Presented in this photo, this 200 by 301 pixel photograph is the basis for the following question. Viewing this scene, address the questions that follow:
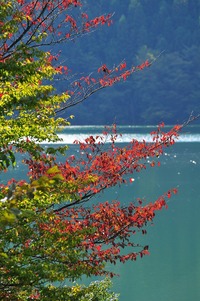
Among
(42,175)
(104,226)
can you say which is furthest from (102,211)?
(42,175)

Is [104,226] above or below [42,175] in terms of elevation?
below

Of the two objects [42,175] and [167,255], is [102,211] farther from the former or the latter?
[167,255]

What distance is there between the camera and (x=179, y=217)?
73.4 meters

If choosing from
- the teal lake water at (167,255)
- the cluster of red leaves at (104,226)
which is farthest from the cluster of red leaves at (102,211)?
the teal lake water at (167,255)

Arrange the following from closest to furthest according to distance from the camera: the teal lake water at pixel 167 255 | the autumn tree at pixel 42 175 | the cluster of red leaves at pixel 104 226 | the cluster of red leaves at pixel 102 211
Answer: the autumn tree at pixel 42 175, the cluster of red leaves at pixel 102 211, the cluster of red leaves at pixel 104 226, the teal lake water at pixel 167 255

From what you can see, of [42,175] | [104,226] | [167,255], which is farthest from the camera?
[167,255]

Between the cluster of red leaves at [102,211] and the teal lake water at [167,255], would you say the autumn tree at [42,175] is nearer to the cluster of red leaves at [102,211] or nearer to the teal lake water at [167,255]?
the cluster of red leaves at [102,211]

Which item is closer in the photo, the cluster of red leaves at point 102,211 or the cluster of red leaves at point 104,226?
the cluster of red leaves at point 102,211

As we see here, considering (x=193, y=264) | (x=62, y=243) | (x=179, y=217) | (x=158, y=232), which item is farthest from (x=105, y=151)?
(x=179, y=217)

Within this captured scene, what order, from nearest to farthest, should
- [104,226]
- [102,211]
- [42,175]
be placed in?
[42,175] < [104,226] < [102,211]

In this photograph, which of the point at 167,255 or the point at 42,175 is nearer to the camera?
the point at 42,175

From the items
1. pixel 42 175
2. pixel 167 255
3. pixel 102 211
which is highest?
pixel 167 255

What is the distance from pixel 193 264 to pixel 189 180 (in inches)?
2480

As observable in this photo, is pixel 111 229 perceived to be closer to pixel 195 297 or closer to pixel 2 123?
pixel 2 123
